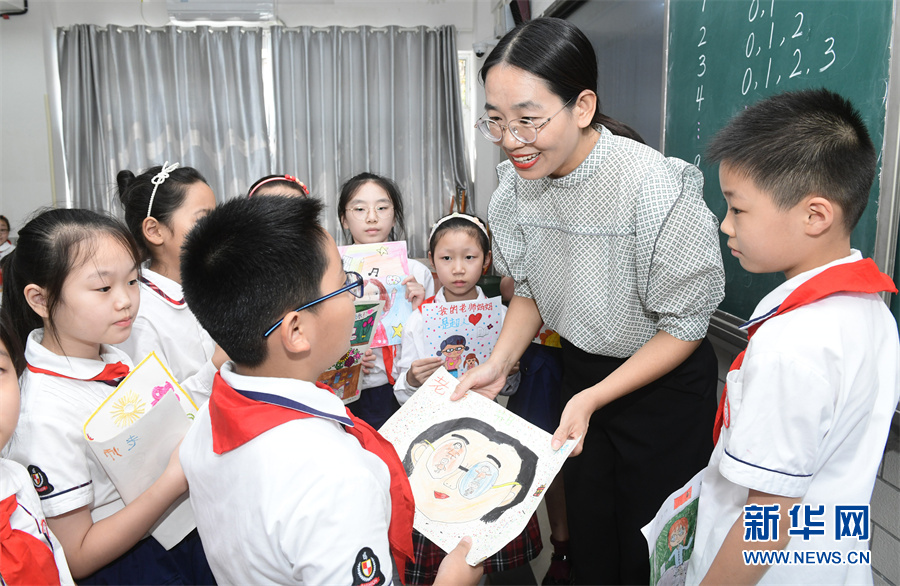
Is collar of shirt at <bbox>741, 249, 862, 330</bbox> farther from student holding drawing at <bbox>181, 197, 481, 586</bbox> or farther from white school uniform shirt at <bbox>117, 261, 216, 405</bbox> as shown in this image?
white school uniform shirt at <bbox>117, 261, 216, 405</bbox>

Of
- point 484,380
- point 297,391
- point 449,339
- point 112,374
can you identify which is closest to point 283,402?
point 297,391

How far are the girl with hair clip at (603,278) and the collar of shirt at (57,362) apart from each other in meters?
0.75

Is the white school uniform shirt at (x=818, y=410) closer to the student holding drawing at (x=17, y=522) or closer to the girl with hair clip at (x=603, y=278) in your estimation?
the girl with hair clip at (x=603, y=278)

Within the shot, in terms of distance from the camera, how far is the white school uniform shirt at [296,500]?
0.69 m

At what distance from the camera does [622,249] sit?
1229 millimetres

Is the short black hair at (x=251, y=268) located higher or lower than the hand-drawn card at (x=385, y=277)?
higher

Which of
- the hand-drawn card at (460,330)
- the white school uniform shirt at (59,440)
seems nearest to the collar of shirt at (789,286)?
the hand-drawn card at (460,330)

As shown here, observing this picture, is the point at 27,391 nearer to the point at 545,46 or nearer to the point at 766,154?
the point at 545,46

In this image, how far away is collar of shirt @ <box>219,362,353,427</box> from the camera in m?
0.80

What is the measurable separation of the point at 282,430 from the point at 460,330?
3.69ft

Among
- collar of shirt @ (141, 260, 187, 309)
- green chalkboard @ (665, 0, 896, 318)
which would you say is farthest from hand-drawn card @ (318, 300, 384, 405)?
green chalkboard @ (665, 0, 896, 318)

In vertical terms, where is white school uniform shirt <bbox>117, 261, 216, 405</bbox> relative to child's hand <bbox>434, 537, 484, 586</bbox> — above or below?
above

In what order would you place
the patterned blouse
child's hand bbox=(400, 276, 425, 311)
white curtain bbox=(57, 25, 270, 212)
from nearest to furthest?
the patterned blouse
child's hand bbox=(400, 276, 425, 311)
white curtain bbox=(57, 25, 270, 212)

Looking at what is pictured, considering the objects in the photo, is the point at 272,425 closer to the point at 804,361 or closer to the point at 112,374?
the point at 112,374
